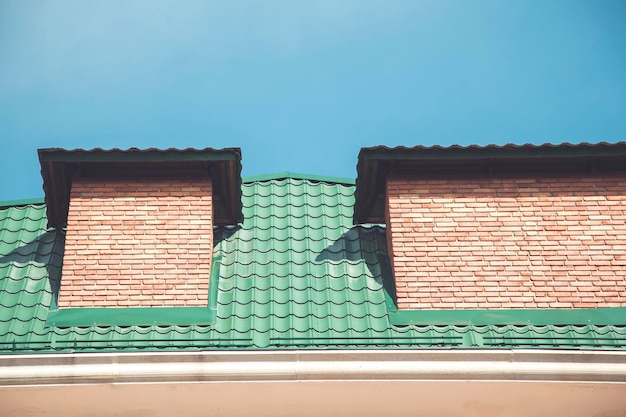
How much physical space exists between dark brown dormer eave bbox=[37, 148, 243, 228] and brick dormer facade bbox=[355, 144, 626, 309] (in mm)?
1652

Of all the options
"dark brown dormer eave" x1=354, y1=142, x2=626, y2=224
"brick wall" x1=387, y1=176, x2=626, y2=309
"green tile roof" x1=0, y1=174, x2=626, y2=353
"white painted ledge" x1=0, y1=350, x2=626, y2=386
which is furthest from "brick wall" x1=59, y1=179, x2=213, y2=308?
"brick wall" x1=387, y1=176, x2=626, y2=309

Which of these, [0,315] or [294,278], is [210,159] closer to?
[294,278]

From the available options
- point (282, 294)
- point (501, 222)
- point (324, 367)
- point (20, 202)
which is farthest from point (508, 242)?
point (20, 202)

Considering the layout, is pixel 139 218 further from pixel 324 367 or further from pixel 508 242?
pixel 508 242

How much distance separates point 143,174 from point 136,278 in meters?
1.68

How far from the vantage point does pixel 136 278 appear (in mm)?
9891

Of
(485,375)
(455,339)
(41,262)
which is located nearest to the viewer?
(485,375)

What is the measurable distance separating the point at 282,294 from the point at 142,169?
8.45 ft

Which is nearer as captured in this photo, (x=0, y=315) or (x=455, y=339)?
(x=455, y=339)

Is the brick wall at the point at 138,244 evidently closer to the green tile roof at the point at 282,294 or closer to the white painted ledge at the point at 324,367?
the green tile roof at the point at 282,294

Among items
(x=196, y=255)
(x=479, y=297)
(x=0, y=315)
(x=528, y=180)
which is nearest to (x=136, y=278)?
(x=196, y=255)

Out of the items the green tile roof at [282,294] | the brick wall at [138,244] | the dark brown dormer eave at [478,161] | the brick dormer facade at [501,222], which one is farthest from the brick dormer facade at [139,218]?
the brick dormer facade at [501,222]

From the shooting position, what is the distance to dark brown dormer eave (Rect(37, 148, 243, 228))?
10820mm

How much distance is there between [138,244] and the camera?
33.6 feet
